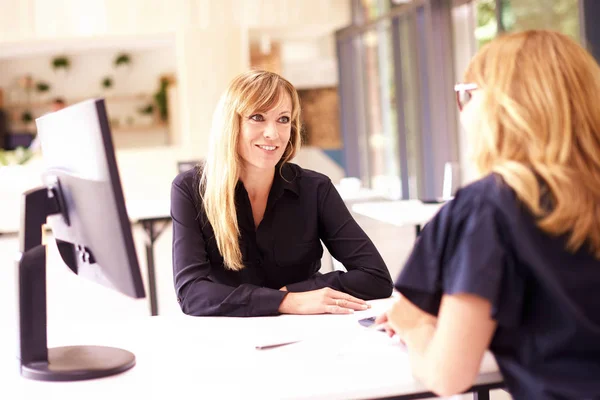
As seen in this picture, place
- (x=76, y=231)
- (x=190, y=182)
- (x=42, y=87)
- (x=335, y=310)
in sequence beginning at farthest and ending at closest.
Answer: (x=42, y=87), (x=190, y=182), (x=335, y=310), (x=76, y=231)

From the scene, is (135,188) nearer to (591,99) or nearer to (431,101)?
(431,101)

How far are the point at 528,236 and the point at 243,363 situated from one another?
64 cm

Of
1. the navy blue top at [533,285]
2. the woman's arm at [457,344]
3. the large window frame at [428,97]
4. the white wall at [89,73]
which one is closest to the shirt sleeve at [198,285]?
the woman's arm at [457,344]

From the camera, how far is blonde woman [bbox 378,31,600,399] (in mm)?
1083

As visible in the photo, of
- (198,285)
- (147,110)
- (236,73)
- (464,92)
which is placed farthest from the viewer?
(147,110)

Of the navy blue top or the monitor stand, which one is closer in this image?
the navy blue top

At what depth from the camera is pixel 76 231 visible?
1.44 metres

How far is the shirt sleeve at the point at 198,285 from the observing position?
1.86 metres

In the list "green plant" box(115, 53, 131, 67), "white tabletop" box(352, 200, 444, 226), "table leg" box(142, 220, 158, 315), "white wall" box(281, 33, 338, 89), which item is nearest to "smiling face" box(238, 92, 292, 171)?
"white tabletop" box(352, 200, 444, 226)

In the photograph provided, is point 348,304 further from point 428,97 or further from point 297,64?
point 297,64

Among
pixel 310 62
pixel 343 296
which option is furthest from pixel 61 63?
pixel 343 296

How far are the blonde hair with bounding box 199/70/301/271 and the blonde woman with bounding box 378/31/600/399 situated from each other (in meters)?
0.98

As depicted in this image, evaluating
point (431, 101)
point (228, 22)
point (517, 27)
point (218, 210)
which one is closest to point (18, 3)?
point (228, 22)

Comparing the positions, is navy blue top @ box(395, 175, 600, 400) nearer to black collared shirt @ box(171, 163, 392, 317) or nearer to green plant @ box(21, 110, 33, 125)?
black collared shirt @ box(171, 163, 392, 317)
